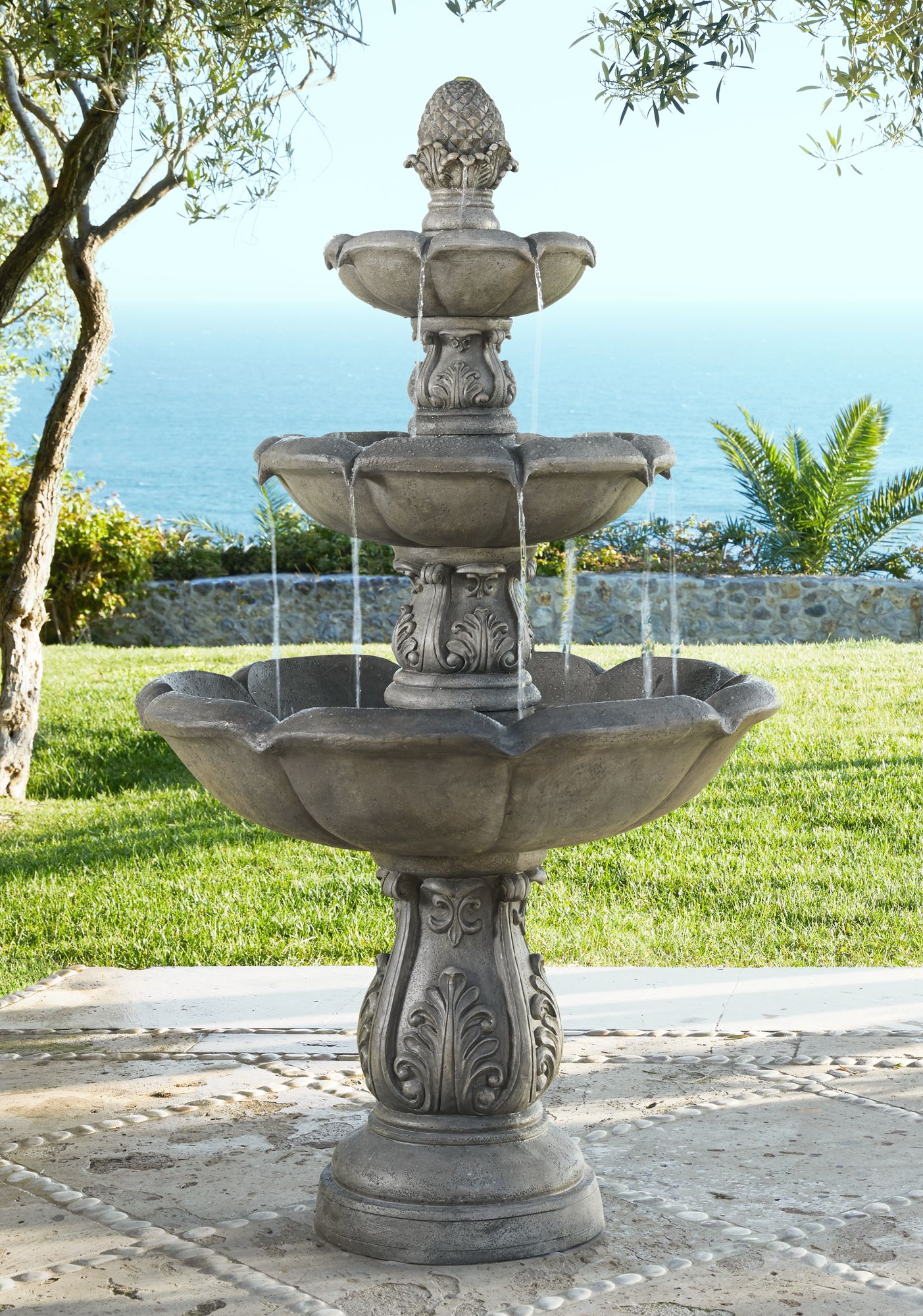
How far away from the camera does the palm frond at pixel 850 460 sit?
1758 cm

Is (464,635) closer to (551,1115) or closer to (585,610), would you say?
(551,1115)

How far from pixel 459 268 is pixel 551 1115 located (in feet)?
7.98

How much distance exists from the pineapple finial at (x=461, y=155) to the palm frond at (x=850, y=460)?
14575 millimetres

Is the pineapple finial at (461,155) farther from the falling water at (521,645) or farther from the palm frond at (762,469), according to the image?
the palm frond at (762,469)

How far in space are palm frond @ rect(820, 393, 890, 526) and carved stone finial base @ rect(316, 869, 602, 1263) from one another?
14.7 metres

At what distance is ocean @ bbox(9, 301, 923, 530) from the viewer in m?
66.3

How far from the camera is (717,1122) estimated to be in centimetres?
423

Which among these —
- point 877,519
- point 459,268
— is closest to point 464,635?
point 459,268

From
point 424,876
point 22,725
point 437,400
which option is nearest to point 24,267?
point 22,725

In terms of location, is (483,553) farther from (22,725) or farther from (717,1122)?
(22,725)

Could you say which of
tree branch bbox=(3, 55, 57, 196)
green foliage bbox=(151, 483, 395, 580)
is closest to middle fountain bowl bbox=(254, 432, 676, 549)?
tree branch bbox=(3, 55, 57, 196)

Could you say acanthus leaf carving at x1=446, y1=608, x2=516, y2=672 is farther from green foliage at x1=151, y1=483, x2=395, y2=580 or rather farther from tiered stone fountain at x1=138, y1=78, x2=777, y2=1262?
green foliage at x1=151, y1=483, x2=395, y2=580

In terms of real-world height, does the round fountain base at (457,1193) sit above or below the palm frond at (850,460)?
below

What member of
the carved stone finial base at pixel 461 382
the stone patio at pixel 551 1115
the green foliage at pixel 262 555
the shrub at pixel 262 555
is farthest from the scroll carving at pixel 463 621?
the shrub at pixel 262 555
